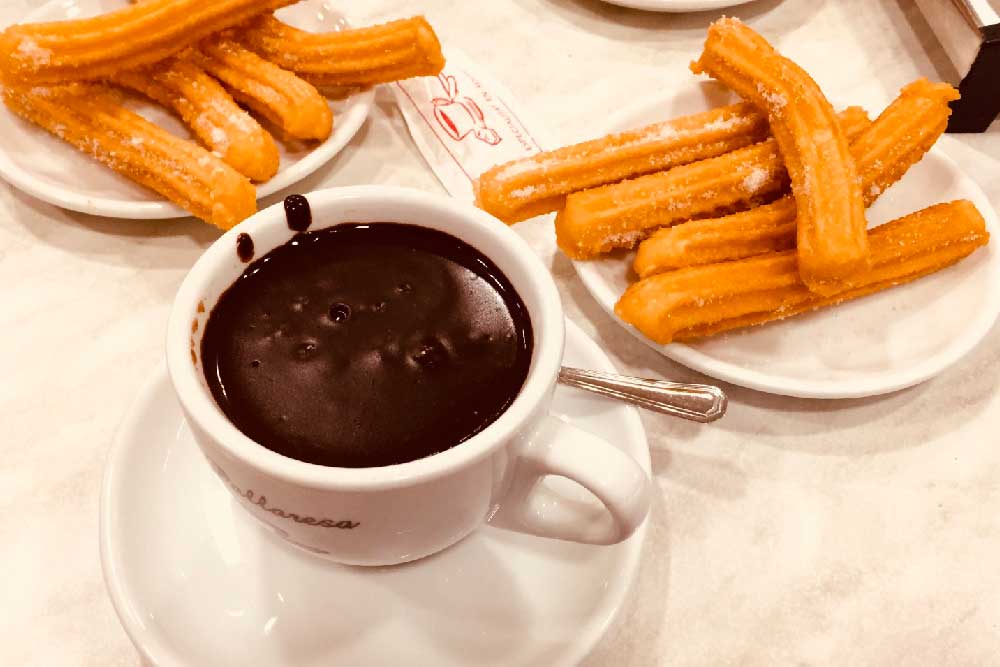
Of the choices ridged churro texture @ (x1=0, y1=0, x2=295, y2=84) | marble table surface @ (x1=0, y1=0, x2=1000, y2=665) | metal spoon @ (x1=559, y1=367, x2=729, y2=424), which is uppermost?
ridged churro texture @ (x1=0, y1=0, x2=295, y2=84)

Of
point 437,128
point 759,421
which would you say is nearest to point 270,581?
point 759,421

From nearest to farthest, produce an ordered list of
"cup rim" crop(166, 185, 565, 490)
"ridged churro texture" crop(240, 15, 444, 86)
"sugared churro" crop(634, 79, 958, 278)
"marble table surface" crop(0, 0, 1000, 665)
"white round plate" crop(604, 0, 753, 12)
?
1. "cup rim" crop(166, 185, 565, 490)
2. "marble table surface" crop(0, 0, 1000, 665)
3. "sugared churro" crop(634, 79, 958, 278)
4. "ridged churro texture" crop(240, 15, 444, 86)
5. "white round plate" crop(604, 0, 753, 12)

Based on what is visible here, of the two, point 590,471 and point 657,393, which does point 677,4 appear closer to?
point 657,393

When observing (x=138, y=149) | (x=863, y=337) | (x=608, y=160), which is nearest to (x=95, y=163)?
(x=138, y=149)

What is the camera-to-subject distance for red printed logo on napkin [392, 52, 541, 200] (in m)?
0.81

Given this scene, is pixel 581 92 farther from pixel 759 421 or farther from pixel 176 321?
pixel 176 321

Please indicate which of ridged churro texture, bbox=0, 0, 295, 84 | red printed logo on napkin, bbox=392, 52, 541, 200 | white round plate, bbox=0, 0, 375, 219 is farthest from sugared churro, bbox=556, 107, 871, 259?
ridged churro texture, bbox=0, 0, 295, 84

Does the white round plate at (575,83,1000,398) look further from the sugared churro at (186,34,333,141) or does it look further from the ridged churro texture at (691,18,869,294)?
the sugared churro at (186,34,333,141)

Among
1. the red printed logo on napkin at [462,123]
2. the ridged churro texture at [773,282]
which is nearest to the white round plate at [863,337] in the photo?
the ridged churro texture at [773,282]

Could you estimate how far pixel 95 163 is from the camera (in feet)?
2.51

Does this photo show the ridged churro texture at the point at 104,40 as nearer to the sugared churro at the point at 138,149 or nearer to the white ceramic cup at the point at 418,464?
the sugared churro at the point at 138,149

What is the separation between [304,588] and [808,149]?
1.71 ft

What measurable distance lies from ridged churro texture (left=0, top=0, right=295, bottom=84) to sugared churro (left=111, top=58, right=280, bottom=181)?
0.02 meters

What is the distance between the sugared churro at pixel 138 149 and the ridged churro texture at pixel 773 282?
34 centimetres
